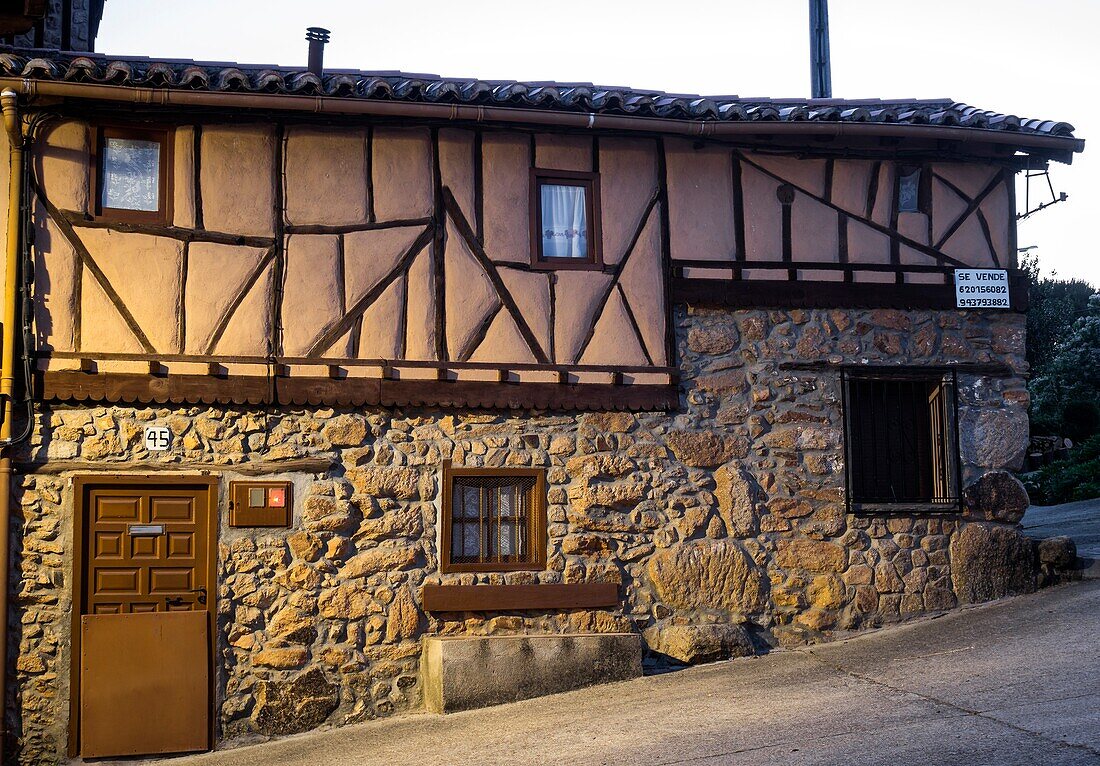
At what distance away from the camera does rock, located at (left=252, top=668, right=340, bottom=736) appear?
9.15 metres

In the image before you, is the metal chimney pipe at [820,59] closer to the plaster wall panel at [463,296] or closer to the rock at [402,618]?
the plaster wall panel at [463,296]

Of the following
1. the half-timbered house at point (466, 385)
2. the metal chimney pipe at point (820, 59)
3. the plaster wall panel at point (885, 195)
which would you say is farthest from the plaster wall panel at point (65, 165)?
the metal chimney pipe at point (820, 59)

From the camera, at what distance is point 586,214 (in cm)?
1021

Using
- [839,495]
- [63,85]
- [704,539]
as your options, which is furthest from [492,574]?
[63,85]

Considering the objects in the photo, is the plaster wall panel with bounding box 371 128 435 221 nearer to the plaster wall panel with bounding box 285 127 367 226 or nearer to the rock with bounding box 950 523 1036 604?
the plaster wall panel with bounding box 285 127 367 226

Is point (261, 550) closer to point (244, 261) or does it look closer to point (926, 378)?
point (244, 261)

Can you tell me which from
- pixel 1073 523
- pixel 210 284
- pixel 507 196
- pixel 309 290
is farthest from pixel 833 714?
pixel 1073 523

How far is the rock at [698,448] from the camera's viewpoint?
10.1m

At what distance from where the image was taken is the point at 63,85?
28.5 ft

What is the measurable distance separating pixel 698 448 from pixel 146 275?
470 cm

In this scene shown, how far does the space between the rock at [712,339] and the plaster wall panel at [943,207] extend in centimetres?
215

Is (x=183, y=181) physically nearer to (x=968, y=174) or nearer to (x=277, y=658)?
(x=277, y=658)

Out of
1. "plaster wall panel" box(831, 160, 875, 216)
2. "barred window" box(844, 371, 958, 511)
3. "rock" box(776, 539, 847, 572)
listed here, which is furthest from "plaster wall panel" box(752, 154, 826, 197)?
"rock" box(776, 539, 847, 572)

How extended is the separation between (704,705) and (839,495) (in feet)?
8.81
